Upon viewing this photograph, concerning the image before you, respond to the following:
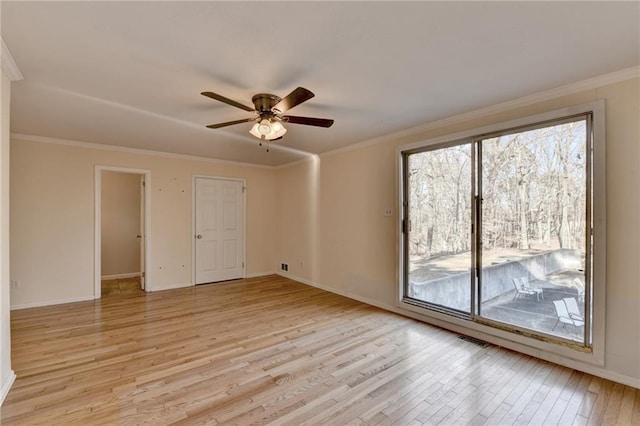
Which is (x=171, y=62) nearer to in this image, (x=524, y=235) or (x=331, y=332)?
(x=331, y=332)

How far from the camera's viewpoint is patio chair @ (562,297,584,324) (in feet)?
8.36

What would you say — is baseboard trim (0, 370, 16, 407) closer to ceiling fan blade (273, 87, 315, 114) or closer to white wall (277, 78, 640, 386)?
ceiling fan blade (273, 87, 315, 114)

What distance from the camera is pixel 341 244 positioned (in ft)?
15.8

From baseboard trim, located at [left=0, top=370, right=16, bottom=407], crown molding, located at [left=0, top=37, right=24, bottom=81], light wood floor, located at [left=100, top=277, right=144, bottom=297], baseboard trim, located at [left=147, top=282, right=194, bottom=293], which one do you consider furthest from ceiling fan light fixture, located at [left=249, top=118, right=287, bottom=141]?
light wood floor, located at [left=100, top=277, right=144, bottom=297]

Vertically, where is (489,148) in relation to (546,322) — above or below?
above

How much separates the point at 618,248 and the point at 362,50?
2599mm

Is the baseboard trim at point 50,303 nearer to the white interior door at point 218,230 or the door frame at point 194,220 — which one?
the door frame at point 194,220

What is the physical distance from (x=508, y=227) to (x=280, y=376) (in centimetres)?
270

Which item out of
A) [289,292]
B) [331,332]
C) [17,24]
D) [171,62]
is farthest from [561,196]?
[17,24]

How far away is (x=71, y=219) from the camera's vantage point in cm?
432

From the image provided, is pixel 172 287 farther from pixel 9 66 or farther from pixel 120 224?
pixel 9 66

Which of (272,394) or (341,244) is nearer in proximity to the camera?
(272,394)

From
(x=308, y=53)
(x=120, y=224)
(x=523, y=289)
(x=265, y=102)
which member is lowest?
(x=523, y=289)

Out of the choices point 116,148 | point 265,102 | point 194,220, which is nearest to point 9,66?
point 265,102
